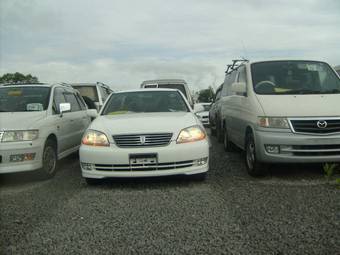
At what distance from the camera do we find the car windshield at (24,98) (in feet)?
21.0

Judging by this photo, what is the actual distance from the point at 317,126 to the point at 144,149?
242cm

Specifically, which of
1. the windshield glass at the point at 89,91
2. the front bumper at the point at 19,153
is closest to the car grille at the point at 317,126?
the front bumper at the point at 19,153

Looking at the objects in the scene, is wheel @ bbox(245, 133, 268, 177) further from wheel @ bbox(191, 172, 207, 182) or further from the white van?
wheel @ bbox(191, 172, 207, 182)

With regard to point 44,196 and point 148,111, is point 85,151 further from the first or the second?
point 148,111

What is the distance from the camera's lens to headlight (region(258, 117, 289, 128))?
5.26 meters

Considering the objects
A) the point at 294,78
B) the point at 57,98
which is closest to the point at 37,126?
the point at 57,98

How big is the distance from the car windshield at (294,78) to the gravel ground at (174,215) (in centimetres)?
135

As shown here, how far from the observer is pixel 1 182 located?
5.98m

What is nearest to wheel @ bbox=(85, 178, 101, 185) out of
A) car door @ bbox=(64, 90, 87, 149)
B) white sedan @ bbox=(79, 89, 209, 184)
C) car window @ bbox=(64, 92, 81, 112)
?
white sedan @ bbox=(79, 89, 209, 184)

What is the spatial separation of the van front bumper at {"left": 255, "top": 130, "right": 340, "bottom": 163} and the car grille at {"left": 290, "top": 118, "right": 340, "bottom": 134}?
8cm

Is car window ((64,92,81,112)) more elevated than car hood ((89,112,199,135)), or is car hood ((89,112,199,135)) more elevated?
car hood ((89,112,199,135))

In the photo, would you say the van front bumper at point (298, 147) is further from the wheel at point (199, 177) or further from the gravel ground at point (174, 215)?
the wheel at point (199, 177)

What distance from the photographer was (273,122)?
5.31 metres

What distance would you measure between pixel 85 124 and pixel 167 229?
205 inches
